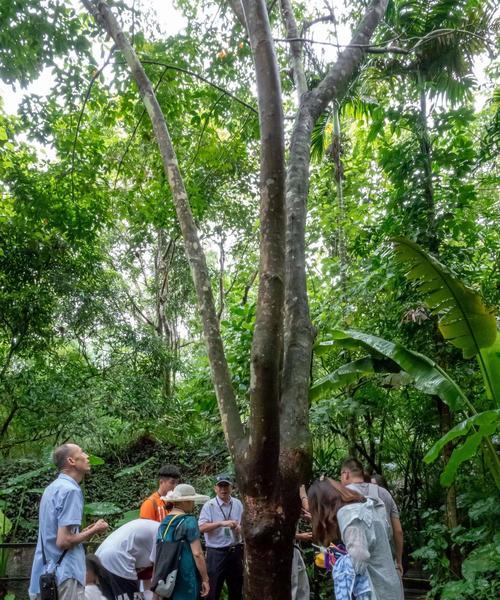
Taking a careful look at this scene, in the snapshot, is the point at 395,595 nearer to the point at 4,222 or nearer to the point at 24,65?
the point at 24,65

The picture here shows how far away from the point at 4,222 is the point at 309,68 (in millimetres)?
5321

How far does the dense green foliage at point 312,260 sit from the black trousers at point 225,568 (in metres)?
1.68

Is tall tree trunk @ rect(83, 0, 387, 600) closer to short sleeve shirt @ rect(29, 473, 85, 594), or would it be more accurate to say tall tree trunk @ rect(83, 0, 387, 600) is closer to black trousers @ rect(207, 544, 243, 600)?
short sleeve shirt @ rect(29, 473, 85, 594)

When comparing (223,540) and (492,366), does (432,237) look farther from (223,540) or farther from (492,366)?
(223,540)

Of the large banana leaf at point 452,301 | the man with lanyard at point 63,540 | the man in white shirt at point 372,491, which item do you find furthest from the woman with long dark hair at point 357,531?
the large banana leaf at point 452,301

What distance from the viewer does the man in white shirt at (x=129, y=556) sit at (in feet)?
12.9

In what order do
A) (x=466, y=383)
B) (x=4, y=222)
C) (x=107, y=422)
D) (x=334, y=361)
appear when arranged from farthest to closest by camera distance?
(x=107, y=422) < (x=4, y=222) < (x=334, y=361) < (x=466, y=383)

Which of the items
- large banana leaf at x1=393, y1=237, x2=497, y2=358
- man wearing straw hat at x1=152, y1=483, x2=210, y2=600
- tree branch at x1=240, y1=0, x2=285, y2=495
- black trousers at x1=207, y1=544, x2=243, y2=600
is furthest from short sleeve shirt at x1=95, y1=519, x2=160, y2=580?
large banana leaf at x1=393, y1=237, x2=497, y2=358

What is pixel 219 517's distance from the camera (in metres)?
4.88

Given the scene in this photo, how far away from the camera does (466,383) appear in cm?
533

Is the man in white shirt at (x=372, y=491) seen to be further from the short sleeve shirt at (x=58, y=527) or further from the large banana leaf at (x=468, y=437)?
the short sleeve shirt at (x=58, y=527)

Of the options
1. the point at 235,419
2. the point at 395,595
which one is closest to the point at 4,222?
the point at 235,419

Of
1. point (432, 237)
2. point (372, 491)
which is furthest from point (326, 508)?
point (432, 237)

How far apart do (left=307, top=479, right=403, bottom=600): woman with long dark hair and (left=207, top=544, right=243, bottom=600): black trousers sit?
7.19 ft
